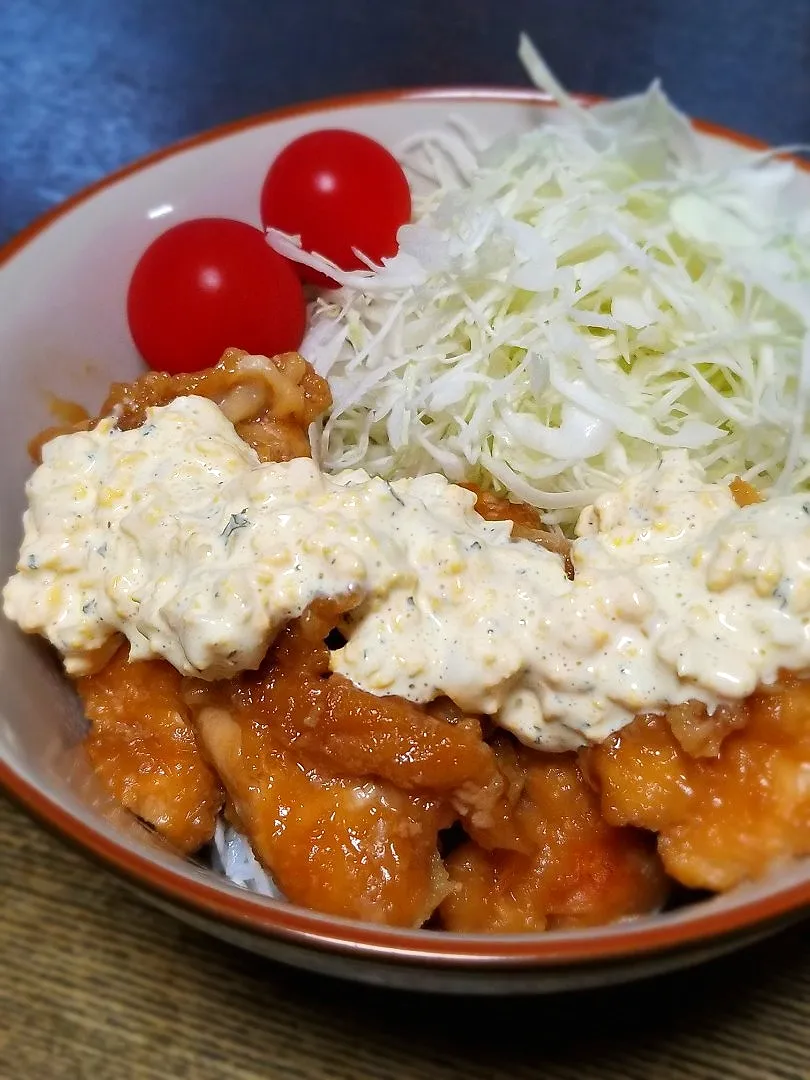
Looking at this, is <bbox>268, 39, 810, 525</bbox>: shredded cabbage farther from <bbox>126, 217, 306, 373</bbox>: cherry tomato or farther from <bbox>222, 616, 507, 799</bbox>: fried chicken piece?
<bbox>222, 616, 507, 799</bbox>: fried chicken piece

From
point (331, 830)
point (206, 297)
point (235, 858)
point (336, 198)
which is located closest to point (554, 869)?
point (331, 830)

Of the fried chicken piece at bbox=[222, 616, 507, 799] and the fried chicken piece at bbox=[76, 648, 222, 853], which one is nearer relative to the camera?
the fried chicken piece at bbox=[222, 616, 507, 799]

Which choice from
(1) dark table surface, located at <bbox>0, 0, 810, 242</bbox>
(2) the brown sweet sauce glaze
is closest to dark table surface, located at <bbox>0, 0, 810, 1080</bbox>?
(2) the brown sweet sauce glaze

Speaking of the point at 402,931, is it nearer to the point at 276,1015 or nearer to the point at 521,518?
the point at 276,1015

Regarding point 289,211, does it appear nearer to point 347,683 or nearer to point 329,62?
point 347,683

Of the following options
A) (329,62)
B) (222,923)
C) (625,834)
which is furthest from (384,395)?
(329,62)

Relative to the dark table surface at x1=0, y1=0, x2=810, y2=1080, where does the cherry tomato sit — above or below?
above
